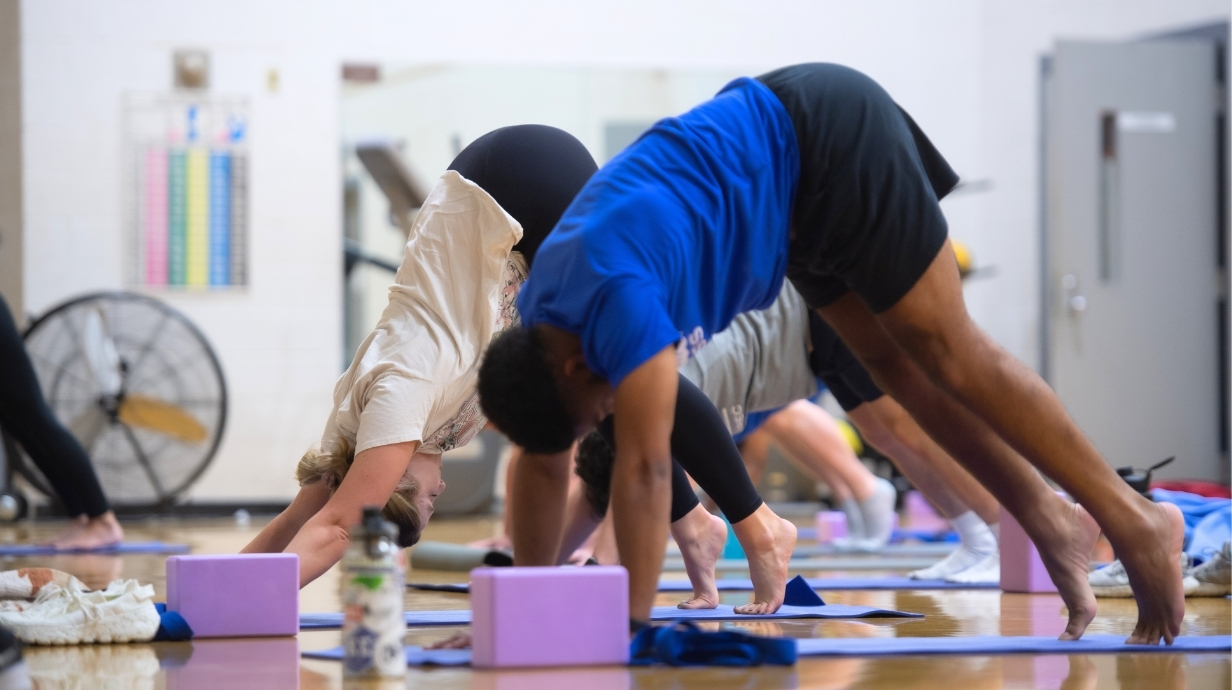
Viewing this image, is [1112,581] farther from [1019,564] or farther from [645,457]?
[645,457]

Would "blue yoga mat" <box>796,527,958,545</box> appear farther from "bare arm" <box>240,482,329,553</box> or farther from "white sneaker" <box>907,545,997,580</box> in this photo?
"bare arm" <box>240,482,329,553</box>

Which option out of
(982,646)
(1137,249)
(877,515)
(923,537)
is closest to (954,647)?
(982,646)

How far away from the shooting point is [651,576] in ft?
4.95

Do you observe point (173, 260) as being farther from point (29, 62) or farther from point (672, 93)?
point (672, 93)

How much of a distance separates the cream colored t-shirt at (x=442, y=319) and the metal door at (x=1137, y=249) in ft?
15.6

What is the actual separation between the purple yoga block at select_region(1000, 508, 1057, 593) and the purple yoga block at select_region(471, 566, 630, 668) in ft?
4.55

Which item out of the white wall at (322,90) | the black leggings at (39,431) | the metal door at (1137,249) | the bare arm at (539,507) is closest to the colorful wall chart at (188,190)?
the white wall at (322,90)

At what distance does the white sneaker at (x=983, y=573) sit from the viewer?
2.87 m

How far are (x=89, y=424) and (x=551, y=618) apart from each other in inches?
176

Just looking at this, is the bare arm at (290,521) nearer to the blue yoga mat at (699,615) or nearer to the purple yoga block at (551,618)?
the blue yoga mat at (699,615)

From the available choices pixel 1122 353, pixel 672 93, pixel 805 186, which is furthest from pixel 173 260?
pixel 805 186

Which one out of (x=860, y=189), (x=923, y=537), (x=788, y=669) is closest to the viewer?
(x=788, y=669)

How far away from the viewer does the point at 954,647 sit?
1.68 m

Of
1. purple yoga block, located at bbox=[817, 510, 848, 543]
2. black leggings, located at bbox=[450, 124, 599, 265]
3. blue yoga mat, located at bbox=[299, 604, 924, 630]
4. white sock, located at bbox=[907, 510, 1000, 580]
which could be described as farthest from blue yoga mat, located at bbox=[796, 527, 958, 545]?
black leggings, located at bbox=[450, 124, 599, 265]
